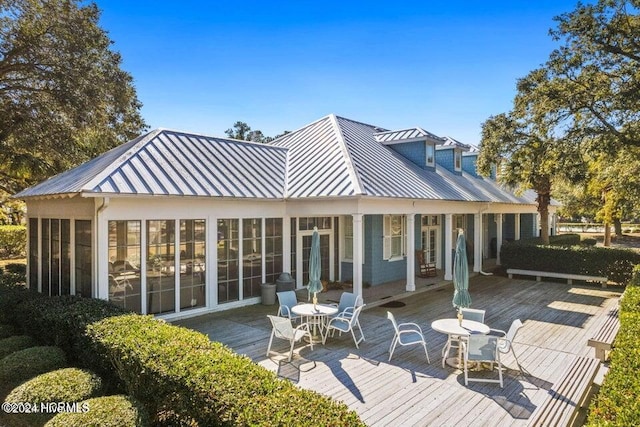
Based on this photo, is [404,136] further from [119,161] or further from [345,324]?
[119,161]

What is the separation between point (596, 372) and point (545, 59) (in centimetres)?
1111

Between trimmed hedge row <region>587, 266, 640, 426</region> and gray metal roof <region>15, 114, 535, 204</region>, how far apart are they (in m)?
6.68

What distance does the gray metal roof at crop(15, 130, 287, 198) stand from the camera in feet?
30.5

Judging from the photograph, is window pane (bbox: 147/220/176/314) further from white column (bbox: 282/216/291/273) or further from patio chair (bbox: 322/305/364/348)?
patio chair (bbox: 322/305/364/348)

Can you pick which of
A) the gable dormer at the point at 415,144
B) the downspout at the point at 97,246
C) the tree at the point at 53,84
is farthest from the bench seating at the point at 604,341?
the tree at the point at 53,84

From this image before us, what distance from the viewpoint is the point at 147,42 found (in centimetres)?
1421

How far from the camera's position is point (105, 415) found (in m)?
4.71

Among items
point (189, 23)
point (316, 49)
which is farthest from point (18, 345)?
point (316, 49)

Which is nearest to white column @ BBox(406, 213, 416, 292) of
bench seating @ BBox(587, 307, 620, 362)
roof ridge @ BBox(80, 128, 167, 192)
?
bench seating @ BBox(587, 307, 620, 362)

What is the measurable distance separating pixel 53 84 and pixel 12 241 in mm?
18509

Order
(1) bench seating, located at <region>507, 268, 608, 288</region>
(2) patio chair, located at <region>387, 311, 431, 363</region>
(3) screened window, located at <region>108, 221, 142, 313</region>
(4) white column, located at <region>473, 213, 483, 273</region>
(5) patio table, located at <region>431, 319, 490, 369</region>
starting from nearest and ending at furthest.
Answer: (5) patio table, located at <region>431, 319, 490, 369</region>
(2) patio chair, located at <region>387, 311, 431, 363</region>
(3) screened window, located at <region>108, 221, 142, 313</region>
(1) bench seating, located at <region>507, 268, 608, 288</region>
(4) white column, located at <region>473, 213, 483, 273</region>

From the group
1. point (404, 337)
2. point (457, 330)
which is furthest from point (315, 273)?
point (457, 330)

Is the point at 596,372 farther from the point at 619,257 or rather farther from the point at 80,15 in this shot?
the point at 80,15

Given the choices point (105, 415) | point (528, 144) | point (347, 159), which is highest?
point (528, 144)
